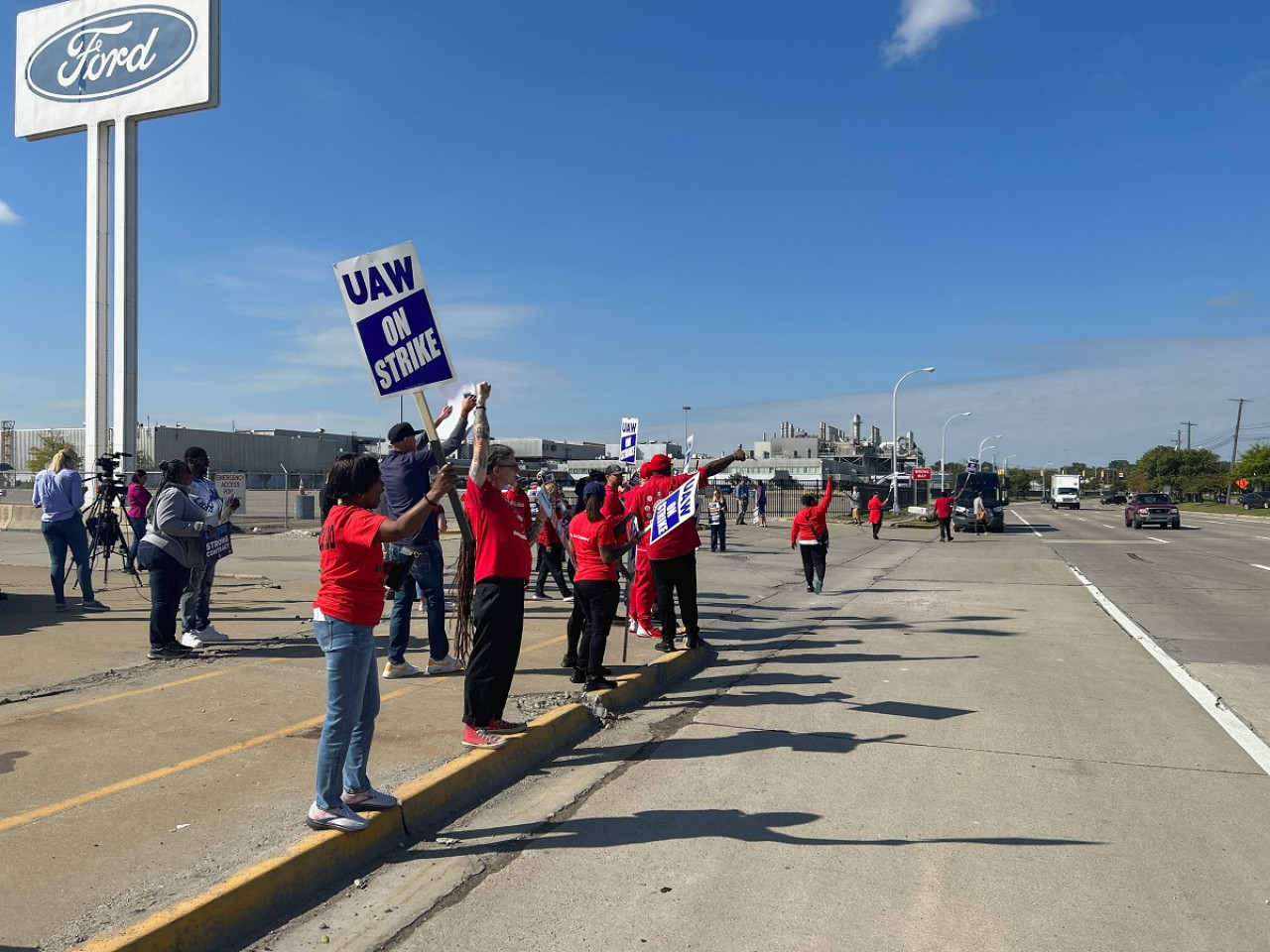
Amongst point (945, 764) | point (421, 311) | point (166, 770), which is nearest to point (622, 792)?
point (945, 764)

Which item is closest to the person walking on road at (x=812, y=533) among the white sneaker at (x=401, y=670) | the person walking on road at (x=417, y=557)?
the person walking on road at (x=417, y=557)

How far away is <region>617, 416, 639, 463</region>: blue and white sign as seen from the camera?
19125 millimetres

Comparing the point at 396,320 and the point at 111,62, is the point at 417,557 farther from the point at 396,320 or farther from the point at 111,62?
the point at 111,62

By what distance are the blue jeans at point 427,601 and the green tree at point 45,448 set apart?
2757 inches

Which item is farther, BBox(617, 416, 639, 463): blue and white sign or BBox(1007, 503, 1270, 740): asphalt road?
BBox(617, 416, 639, 463): blue and white sign

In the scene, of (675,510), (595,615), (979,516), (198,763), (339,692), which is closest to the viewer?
(339,692)

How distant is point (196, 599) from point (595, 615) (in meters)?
3.98

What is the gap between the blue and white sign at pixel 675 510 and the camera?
321 inches

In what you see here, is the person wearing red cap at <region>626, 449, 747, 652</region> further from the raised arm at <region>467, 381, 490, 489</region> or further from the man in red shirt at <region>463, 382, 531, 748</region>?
the raised arm at <region>467, 381, 490, 489</region>

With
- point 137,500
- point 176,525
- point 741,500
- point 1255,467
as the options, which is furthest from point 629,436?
point 1255,467

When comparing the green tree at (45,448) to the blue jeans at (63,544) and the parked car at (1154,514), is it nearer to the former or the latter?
the blue jeans at (63,544)

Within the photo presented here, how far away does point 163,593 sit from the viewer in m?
7.63

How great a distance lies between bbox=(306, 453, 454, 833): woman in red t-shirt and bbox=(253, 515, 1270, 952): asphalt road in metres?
0.44

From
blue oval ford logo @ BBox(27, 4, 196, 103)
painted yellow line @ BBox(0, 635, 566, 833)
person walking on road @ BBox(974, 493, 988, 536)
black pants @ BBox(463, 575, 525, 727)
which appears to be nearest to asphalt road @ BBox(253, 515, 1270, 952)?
black pants @ BBox(463, 575, 525, 727)
